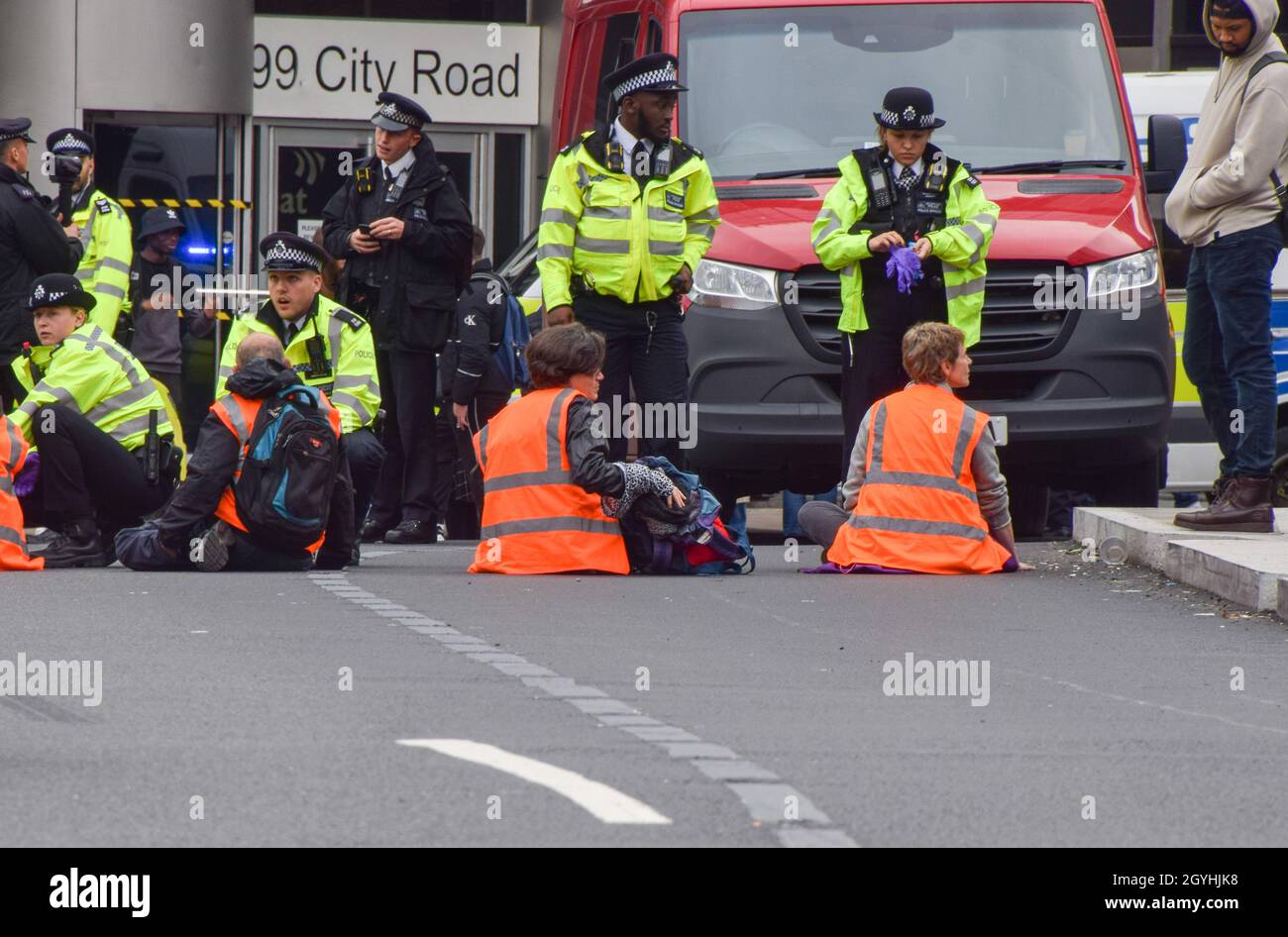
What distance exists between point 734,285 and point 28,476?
126 inches

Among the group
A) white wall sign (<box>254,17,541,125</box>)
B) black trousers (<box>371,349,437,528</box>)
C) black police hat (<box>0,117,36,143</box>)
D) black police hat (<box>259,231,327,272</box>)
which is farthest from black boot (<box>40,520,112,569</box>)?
white wall sign (<box>254,17,541,125</box>)

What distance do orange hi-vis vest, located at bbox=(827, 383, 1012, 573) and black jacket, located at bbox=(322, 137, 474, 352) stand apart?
8.79 feet

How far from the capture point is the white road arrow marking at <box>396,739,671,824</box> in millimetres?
5129

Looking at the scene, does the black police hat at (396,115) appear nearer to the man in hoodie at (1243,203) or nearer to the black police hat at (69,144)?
the black police hat at (69,144)

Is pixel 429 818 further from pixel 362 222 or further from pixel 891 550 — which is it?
pixel 362 222

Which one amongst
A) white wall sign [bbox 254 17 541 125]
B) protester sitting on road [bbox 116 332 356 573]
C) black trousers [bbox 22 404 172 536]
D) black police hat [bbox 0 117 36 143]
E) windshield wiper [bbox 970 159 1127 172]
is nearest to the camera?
protester sitting on road [bbox 116 332 356 573]

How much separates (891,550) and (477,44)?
508 inches

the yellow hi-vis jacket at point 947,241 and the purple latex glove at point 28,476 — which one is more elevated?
the yellow hi-vis jacket at point 947,241

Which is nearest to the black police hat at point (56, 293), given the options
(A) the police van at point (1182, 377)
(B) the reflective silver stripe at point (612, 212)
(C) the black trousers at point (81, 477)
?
(C) the black trousers at point (81, 477)

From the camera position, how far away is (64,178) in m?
13.5

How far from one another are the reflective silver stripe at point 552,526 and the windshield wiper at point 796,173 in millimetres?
2403

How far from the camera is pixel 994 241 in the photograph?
11.8 meters

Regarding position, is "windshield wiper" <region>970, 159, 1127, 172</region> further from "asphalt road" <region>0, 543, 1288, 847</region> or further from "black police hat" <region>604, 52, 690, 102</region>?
"asphalt road" <region>0, 543, 1288, 847</region>

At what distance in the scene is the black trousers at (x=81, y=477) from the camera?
35.0 ft
